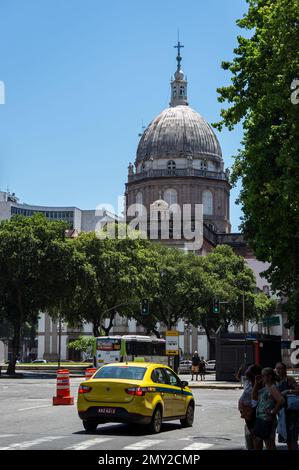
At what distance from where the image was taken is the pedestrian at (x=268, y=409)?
12.5 metres

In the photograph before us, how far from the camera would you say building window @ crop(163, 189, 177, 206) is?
121 meters

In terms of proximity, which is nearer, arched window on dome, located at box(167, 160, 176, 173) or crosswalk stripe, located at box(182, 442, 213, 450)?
crosswalk stripe, located at box(182, 442, 213, 450)

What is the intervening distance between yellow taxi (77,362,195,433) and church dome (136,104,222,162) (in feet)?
347

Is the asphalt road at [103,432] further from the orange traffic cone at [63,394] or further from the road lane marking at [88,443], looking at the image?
the orange traffic cone at [63,394]

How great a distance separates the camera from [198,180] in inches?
4823

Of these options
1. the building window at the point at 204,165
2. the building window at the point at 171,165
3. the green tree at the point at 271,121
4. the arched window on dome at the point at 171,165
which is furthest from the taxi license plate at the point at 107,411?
the building window at the point at 204,165

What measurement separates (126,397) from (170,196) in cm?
10481

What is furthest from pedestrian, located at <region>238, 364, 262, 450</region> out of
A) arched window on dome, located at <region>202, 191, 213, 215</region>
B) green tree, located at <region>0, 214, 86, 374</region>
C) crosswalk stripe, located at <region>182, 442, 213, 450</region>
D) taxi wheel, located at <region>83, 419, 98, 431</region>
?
arched window on dome, located at <region>202, 191, 213, 215</region>

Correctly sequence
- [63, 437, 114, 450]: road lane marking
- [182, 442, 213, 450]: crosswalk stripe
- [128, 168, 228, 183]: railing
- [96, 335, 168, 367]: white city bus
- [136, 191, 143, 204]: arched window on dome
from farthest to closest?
[136, 191, 143, 204]: arched window on dome < [128, 168, 228, 183]: railing < [96, 335, 168, 367]: white city bus < [182, 442, 213, 450]: crosswalk stripe < [63, 437, 114, 450]: road lane marking

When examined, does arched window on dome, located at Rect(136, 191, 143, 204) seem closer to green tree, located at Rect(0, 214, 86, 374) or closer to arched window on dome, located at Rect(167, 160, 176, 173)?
arched window on dome, located at Rect(167, 160, 176, 173)

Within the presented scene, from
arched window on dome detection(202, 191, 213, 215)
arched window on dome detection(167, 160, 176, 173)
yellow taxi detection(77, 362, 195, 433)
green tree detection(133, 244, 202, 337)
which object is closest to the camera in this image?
yellow taxi detection(77, 362, 195, 433)

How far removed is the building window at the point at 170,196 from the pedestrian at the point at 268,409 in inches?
4260

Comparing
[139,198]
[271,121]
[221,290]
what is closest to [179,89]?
[139,198]

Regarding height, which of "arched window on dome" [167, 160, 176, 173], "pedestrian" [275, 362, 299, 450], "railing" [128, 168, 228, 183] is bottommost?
"pedestrian" [275, 362, 299, 450]
